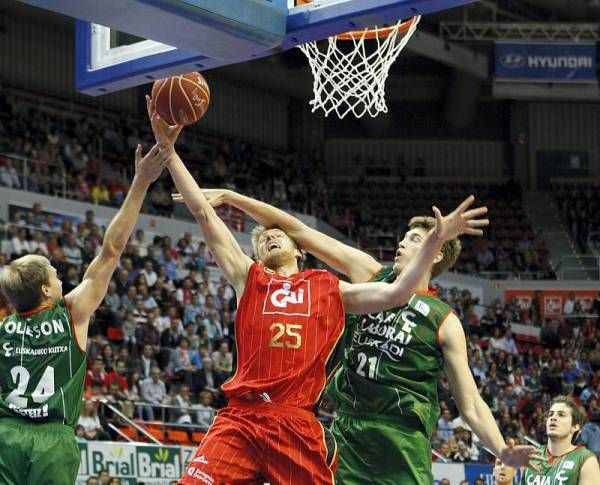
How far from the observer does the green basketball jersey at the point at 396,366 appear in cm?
590

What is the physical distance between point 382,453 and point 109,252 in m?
1.65

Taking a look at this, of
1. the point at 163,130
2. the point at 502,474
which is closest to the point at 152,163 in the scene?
the point at 163,130

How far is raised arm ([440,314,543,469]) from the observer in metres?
5.68

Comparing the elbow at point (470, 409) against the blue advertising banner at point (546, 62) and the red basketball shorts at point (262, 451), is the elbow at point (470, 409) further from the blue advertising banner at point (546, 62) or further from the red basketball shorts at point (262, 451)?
the blue advertising banner at point (546, 62)

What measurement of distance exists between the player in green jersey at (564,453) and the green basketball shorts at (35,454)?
3.76 meters

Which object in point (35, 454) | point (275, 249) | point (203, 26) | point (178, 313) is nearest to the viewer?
point (203, 26)

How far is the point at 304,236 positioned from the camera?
6039 millimetres

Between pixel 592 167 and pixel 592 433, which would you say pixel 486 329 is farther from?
pixel 592 167

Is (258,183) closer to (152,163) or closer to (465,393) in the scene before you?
(465,393)

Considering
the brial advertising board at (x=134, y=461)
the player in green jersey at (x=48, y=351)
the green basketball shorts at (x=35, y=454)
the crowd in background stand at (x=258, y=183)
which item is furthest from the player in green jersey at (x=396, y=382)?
the crowd in background stand at (x=258, y=183)

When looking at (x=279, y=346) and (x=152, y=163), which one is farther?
(x=152, y=163)

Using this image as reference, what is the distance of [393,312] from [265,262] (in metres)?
0.75

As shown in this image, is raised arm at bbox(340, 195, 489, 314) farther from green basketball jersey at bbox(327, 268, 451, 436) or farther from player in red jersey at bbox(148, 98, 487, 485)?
green basketball jersey at bbox(327, 268, 451, 436)

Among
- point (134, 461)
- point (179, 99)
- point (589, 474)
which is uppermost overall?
point (179, 99)
